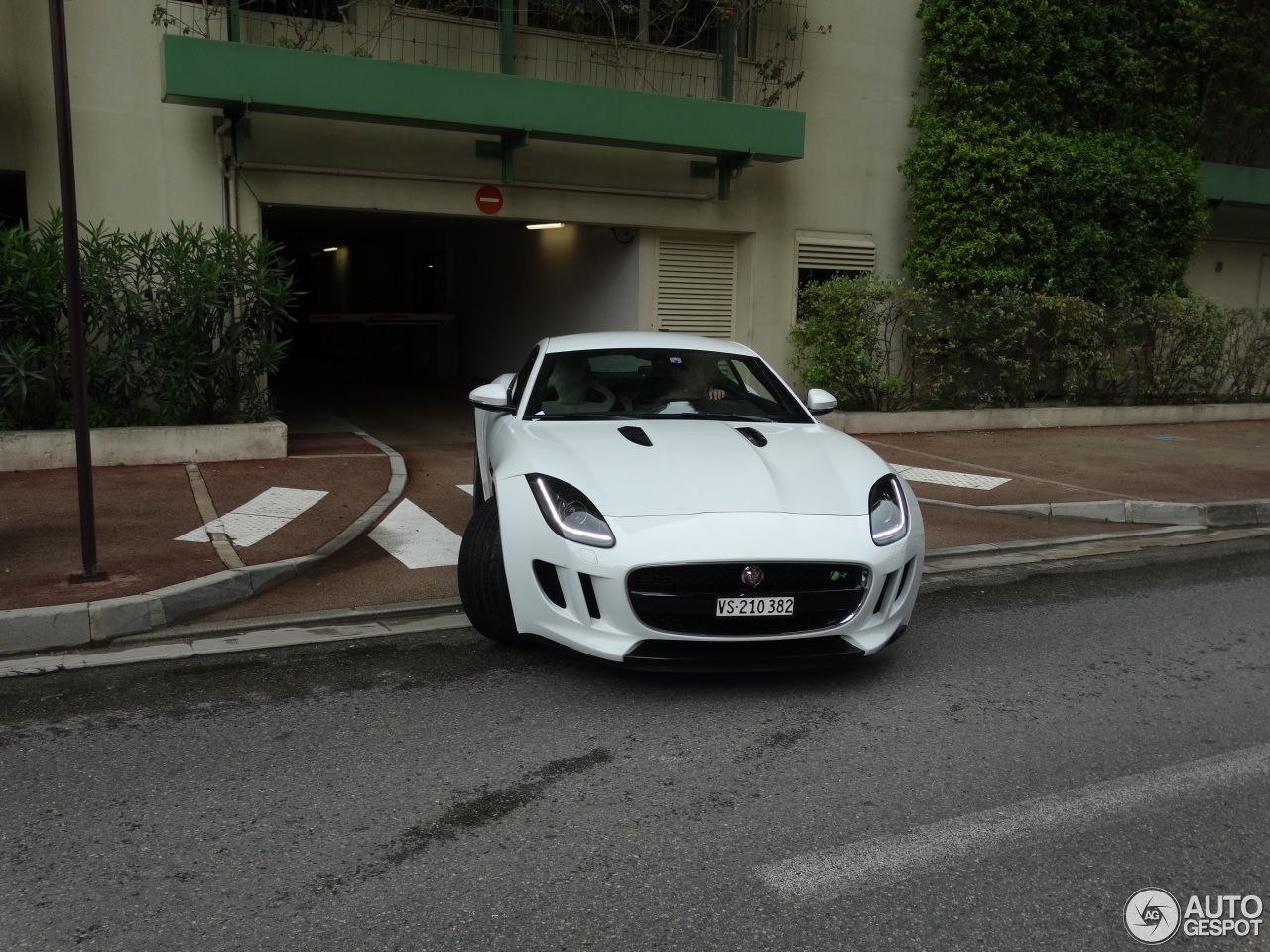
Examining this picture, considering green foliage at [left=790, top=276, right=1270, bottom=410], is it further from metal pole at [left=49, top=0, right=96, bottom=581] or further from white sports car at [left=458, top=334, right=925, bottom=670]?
metal pole at [left=49, top=0, right=96, bottom=581]

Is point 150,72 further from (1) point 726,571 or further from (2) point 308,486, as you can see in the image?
(1) point 726,571

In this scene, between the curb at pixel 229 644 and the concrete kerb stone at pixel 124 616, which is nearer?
the curb at pixel 229 644

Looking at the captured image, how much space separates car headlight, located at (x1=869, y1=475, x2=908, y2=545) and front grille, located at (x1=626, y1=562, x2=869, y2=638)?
0.25 meters

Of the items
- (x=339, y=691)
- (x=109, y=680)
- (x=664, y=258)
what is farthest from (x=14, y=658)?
(x=664, y=258)

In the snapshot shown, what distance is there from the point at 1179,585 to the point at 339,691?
532 cm

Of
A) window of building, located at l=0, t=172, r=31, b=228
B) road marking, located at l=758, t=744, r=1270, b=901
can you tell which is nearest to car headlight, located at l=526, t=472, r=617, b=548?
road marking, located at l=758, t=744, r=1270, b=901

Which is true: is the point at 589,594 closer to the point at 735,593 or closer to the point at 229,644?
the point at 735,593

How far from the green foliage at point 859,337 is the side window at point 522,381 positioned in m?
7.62

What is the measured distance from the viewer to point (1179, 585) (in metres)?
7.18

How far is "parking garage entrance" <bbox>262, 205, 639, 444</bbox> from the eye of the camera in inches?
596

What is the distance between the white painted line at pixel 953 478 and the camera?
1053 cm

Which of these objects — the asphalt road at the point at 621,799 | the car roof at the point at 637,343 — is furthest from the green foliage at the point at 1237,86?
the asphalt road at the point at 621,799

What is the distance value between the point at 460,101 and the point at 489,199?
1457mm

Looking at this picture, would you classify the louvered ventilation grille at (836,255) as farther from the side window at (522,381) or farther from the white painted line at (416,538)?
the side window at (522,381)
